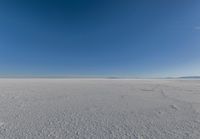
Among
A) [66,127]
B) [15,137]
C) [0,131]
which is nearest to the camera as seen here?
[15,137]

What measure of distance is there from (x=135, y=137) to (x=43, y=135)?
2156mm

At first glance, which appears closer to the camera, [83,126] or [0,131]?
[0,131]

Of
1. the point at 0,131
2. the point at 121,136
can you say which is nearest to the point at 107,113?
the point at 121,136

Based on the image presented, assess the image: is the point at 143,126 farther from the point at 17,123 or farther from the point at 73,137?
the point at 17,123

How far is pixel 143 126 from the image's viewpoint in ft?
11.1

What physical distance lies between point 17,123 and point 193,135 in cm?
462

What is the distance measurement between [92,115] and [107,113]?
0.59 metres

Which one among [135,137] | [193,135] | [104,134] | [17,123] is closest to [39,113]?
[17,123]

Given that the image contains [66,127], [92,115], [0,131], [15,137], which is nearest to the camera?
[15,137]

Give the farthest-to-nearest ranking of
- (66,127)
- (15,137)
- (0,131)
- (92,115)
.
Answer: (92,115) → (66,127) → (0,131) → (15,137)

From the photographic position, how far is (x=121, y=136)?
9.44 ft

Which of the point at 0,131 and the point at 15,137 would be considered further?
the point at 0,131

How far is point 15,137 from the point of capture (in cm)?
275

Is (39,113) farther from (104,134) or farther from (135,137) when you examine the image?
(135,137)
